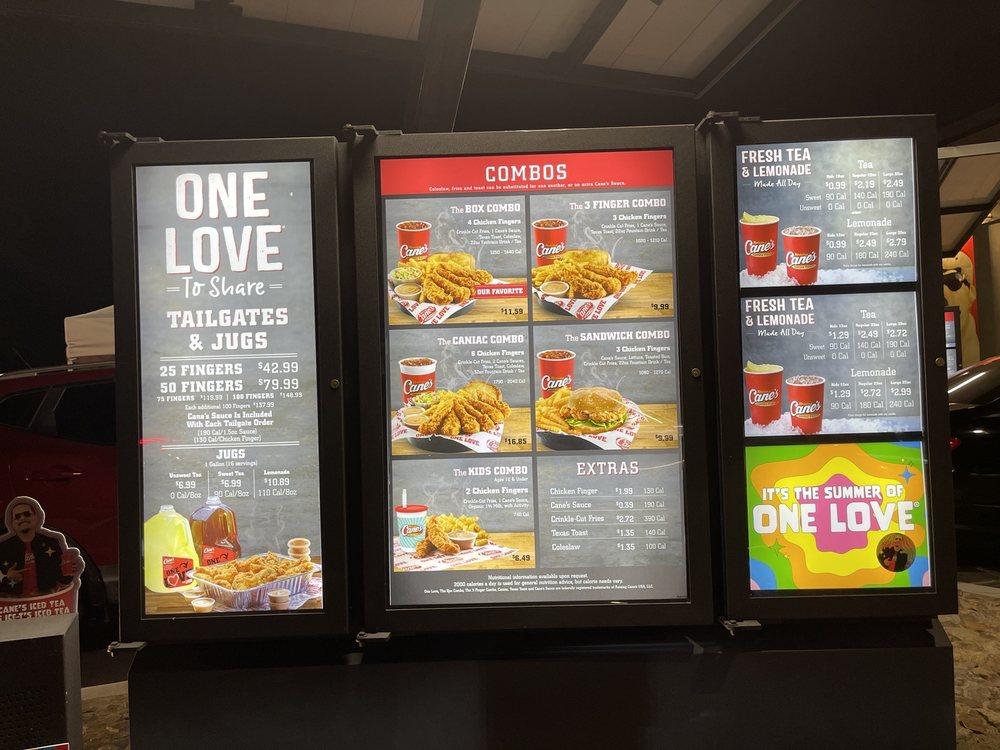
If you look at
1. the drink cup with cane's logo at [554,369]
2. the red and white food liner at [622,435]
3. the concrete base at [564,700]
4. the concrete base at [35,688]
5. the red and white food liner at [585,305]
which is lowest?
the concrete base at [564,700]

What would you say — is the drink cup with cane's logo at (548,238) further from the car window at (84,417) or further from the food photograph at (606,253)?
the car window at (84,417)

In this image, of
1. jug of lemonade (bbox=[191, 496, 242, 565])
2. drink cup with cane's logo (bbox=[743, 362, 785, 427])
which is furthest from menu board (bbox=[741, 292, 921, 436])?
jug of lemonade (bbox=[191, 496, 242, 565])

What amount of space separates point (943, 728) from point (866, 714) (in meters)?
0.26

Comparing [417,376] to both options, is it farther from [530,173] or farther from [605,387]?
[530,173]

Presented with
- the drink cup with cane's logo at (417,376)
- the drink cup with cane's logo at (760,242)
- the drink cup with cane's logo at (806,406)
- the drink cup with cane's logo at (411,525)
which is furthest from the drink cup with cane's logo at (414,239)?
the drink cup with cane's logo at (806,406)

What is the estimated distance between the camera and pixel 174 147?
251 centimetres

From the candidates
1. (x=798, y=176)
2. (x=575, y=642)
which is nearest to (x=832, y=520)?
(x=575, y=642)

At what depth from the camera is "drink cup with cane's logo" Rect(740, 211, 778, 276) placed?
253 cm

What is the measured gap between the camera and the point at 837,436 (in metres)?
2.52

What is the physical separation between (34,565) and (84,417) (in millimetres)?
871

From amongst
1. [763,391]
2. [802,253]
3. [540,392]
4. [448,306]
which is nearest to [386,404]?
[448,306]

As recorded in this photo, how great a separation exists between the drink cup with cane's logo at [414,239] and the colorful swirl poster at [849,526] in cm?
140

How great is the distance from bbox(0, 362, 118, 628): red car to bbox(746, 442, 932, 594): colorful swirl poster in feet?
10.8

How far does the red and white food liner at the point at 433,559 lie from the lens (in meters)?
2.50
